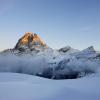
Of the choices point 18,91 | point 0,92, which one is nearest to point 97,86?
point 18,91

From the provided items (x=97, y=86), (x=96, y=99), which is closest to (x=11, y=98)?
(x=96, y=99)

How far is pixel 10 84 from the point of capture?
12.0 meters

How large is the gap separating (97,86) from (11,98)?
4836 mm

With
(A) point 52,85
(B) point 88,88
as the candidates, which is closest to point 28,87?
(A) point 52,85

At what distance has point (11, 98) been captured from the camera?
33.3 ft

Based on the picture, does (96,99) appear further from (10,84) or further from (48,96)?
(10,84)

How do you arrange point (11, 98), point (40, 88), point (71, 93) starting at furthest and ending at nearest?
1. point (40, 88)
2. point (71, 93)
3. point (11, 98)

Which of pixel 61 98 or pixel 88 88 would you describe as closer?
pixel 61 98

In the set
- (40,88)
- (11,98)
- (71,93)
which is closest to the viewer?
(11,98)

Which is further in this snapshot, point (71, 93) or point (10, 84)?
point (10, 84)

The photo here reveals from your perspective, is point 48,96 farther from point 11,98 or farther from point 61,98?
point 11,98

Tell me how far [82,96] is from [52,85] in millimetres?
2323

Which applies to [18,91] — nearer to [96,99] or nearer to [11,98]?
[11,98]

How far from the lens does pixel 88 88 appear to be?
39.0ft
